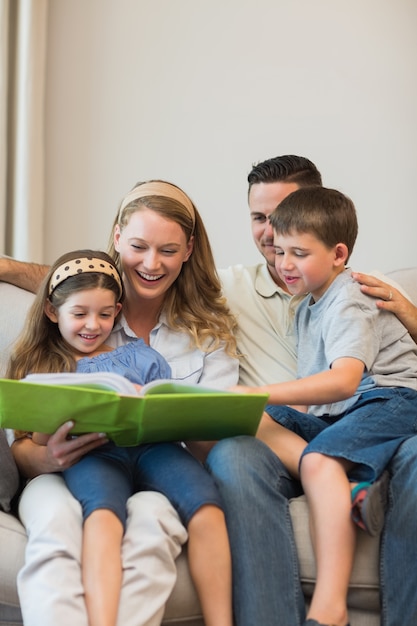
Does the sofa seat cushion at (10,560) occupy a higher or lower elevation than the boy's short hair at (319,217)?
lower

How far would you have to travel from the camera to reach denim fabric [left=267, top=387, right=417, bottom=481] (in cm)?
187

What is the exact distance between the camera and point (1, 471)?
190cm

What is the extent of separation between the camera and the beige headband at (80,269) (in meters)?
2.16

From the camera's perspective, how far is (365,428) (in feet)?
6.40

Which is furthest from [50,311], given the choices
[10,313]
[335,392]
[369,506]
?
[369,506]

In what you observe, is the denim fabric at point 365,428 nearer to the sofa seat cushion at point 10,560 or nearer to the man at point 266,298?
the man at point 266,298

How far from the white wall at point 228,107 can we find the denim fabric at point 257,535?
5.84ft

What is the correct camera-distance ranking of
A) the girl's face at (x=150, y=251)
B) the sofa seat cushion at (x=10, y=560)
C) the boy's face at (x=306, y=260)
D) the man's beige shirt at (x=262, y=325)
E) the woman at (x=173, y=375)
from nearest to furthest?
the woman at (x=173, y=375) → the sofa seat cushion at (x=10, y=560) → the boy's face at (x=306, y=260) → the girl's face at (x=150, y=251) → the man's beige shirt at (x=262, y=325)

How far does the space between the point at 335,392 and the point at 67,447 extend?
0.59m

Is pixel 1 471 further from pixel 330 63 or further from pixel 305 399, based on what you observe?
pixel 330 63

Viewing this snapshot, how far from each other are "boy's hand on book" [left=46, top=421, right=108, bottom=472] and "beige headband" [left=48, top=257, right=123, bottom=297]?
44 cm

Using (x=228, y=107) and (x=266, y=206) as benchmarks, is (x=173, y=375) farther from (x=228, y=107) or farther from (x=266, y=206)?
(x=228, y=107)

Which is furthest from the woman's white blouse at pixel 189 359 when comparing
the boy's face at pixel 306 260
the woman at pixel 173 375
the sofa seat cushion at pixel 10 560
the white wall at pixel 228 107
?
the white wall at pixel 228 107

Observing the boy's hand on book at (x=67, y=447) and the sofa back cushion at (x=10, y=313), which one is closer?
the boy's hand on book at (x=67, y=447)
